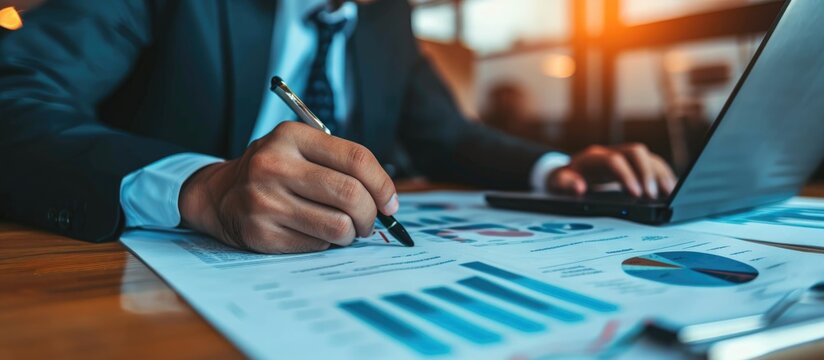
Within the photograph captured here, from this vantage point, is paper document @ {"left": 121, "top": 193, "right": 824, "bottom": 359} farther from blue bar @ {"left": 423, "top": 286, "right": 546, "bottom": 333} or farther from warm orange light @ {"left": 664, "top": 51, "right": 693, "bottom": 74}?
warm orange light @ {"left": 664, "top": 51, "right": 693, "bottom": 74}

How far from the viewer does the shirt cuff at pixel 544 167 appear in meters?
0.98

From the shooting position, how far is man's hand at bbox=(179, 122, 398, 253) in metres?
0.41

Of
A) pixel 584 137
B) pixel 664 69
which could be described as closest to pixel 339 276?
pixel 584 137

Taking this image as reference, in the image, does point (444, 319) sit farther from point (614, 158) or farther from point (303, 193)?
point (614, 158)

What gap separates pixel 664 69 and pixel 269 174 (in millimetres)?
3687

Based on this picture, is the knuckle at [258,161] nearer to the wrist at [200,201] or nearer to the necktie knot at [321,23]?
the wrist at [200,201]

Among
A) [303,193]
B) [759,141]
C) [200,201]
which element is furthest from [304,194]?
[759,141]

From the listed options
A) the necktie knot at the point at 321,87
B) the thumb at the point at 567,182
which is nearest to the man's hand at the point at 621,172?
the thumb at the point at 567,182

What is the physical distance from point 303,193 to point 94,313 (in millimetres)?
174

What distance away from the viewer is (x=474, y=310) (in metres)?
0.27

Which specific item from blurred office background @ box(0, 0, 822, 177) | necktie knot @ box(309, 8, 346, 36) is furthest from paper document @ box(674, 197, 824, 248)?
necktie knot @ box(309, 8, 346, 36)

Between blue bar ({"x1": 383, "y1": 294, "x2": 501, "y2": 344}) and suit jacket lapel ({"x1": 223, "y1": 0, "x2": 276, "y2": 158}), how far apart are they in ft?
2.13

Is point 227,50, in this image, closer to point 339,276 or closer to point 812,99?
point 339,276

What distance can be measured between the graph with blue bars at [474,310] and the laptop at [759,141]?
257 millimetres
